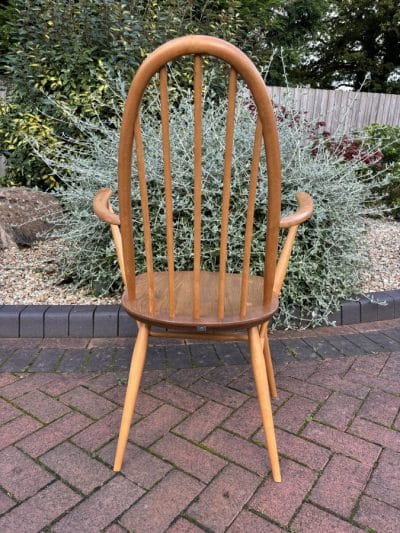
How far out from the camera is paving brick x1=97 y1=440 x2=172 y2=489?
1.23 metres

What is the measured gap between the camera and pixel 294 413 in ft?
5.10

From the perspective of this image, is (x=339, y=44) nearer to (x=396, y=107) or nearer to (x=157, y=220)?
(x=396, y=107)

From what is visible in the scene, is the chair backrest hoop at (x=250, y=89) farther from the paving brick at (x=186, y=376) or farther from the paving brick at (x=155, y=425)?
the paving brick at (x=186, y=376)

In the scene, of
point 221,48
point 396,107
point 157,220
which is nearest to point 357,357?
point 157,220

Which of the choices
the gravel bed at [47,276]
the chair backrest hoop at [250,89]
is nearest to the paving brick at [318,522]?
the chair backrest hoop at [250,89]

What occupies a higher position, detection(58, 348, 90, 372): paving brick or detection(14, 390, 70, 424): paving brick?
detection(14, 390, 70, 424): paving brick

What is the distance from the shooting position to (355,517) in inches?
44.1

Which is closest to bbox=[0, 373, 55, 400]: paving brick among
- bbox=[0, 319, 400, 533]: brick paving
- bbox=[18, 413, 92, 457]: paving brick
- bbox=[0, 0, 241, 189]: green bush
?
bbox=[0, 319, 400, 533]: brick paving

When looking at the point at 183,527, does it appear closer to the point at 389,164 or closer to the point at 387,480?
the point at 387,480

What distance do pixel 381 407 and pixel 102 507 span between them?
1059 mm

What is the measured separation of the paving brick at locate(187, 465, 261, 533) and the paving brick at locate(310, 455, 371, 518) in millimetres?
182

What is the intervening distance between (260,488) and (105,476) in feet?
1.48

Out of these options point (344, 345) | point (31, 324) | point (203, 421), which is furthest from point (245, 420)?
point (31, 324)

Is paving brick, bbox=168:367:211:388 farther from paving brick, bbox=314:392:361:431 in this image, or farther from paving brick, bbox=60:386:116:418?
paving brick, bbox=314:392:361:431
